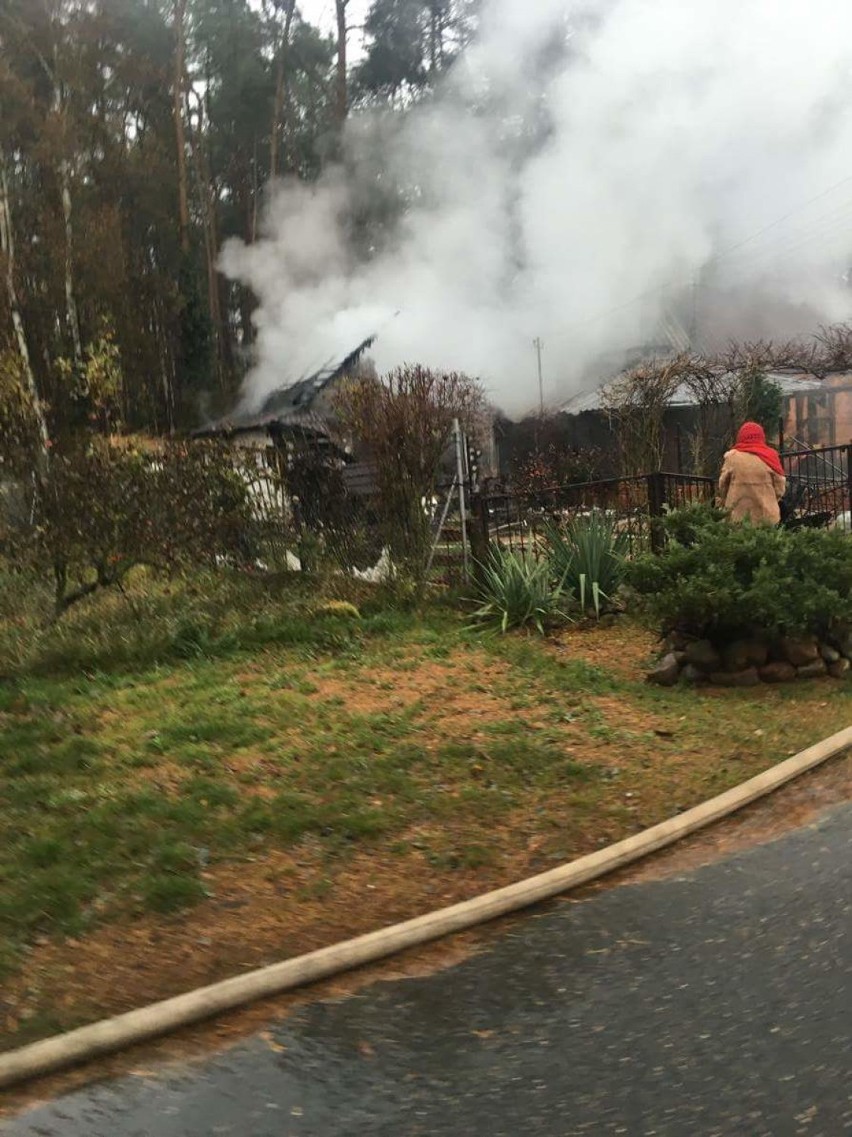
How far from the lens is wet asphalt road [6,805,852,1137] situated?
2.25m

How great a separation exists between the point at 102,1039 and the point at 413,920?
3.37 feet

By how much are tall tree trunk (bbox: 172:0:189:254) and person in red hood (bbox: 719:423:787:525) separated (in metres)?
20.4

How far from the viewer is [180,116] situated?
82.2 ft

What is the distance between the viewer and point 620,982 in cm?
284

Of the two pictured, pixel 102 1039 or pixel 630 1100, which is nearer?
pixel 630 1100

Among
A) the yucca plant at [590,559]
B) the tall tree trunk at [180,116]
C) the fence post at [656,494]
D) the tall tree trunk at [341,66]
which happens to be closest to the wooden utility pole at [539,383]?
the tall tree trunk at [180,116]

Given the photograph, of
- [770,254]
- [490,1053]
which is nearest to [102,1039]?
[490,1053]

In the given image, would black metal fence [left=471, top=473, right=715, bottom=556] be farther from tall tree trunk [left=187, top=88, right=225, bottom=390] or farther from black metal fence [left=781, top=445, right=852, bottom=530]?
tall tree trunk [left=187, top=88, right=225, bottom=390]

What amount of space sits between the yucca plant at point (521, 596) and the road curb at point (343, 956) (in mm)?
3625

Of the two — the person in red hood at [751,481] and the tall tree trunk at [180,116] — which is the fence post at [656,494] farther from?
the tall tree trunk at [180,116]

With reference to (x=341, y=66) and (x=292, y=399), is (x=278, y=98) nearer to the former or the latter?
(x=341, y=66)

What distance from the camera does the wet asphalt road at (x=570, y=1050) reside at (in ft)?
7.39

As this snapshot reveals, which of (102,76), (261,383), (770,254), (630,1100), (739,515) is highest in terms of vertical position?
(102,76)

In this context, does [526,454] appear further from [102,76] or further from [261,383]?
[102,76]
